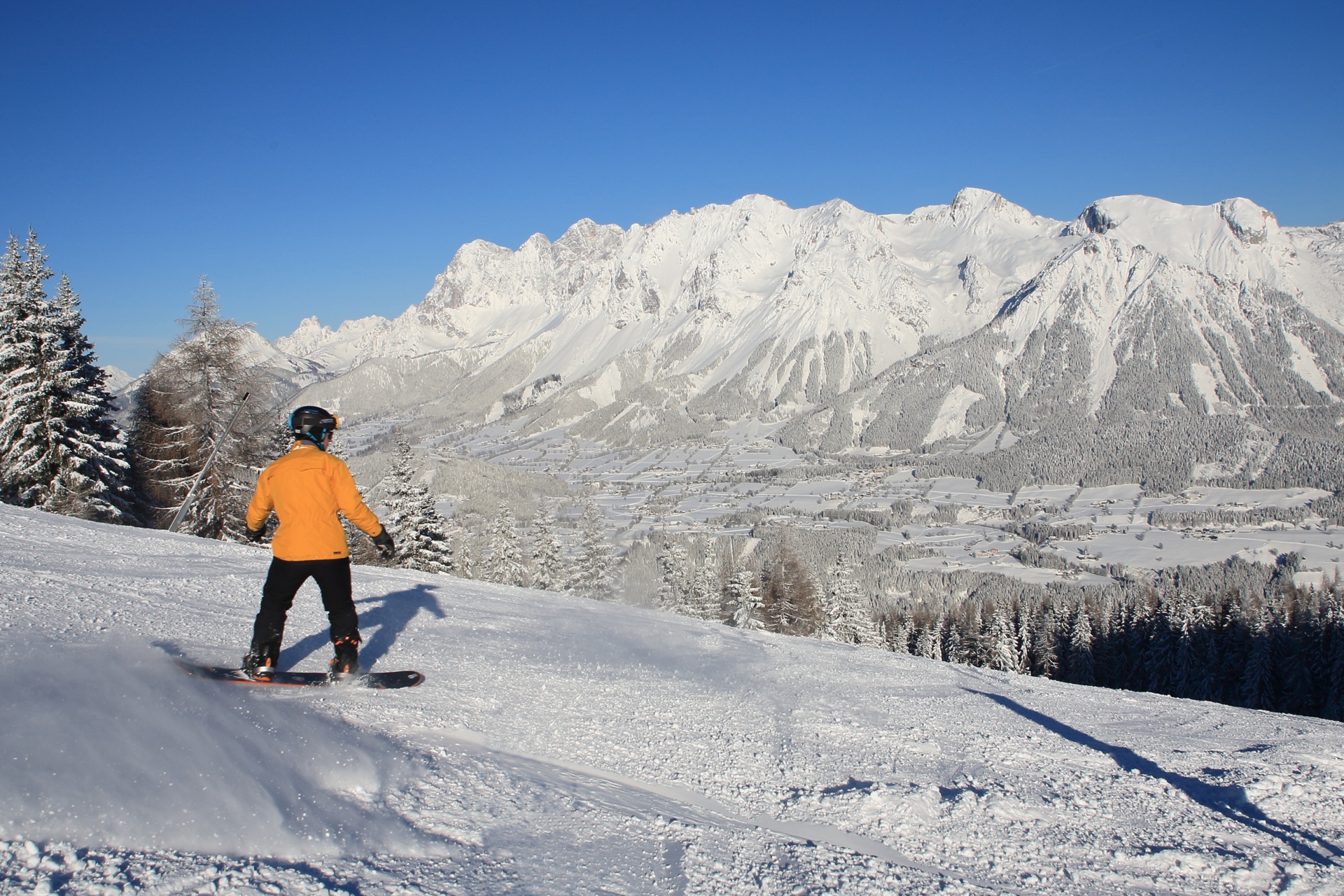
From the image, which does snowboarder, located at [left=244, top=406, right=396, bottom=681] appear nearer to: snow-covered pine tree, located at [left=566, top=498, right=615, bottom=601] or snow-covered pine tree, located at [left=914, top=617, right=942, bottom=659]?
snow-covered pine tree, located at [left=566, top=498, right=615, bottom=601]

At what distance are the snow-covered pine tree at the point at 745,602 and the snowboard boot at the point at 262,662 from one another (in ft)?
93.9

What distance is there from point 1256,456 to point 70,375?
228 metres

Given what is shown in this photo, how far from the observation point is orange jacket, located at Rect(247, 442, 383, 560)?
560 cm

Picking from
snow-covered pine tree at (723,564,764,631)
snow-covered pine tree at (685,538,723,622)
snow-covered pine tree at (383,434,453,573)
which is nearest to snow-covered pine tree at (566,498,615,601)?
snow-covered pine tree at (685,538,723,622)

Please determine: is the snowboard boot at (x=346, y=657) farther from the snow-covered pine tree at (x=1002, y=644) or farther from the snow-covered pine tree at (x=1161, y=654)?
the snow-covered pine tree at (x=1161, y=654)

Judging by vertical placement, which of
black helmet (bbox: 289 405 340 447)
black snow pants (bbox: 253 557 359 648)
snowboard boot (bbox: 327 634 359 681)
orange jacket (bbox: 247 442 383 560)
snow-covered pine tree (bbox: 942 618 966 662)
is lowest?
snow-covered pine tree (bbox: 942 618 966 662)

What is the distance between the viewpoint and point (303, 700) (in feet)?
15.5

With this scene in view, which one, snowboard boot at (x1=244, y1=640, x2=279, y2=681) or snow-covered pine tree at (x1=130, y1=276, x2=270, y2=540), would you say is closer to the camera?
snowboard boot at (x1=244, y1=640, x2=279, y2=681)

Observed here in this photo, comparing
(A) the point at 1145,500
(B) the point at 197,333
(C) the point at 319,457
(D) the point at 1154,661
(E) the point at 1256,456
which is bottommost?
(D) the point at 1154,661

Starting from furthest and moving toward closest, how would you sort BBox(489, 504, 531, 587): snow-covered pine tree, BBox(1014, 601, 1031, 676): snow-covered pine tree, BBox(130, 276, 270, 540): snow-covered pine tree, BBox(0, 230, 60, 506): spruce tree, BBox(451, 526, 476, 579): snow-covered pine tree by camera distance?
BBox(1014, 601, 1031, 676): snow-covered pine tree < BBox(489, 504, 531, 587): snow-covered pine tree < BBox(451, 526, 476, 579): snow-covered pine tree < BBox(130, 276, 270, 540): snow-covered pine tree < BBox(0, 230, 60, 506): spruce tree

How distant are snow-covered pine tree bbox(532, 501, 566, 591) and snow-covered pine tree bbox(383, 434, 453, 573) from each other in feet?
20.9

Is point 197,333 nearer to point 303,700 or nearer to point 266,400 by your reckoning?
point 266,400

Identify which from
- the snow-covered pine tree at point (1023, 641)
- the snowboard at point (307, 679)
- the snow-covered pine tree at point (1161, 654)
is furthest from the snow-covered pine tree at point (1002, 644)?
the snowboard at point (307, 679)

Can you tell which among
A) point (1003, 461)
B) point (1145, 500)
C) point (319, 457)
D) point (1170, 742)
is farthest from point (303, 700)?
point (1003, 461)
